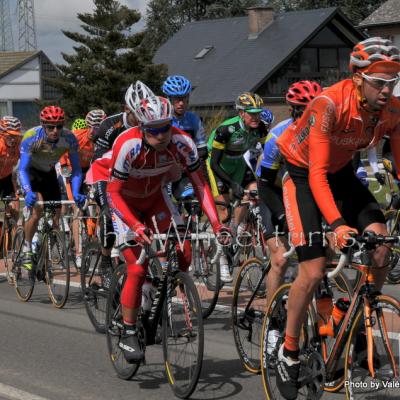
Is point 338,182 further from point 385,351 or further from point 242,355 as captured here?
point 242,355

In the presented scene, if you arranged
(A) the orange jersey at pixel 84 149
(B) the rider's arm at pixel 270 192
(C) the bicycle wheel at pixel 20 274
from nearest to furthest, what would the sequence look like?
(B) the rider's arm at pixel 270 192 → (C) the bicycle wheel at pixel 20 274 → (A) the orange jersey at pixel 84 149

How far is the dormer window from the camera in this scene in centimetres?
5922

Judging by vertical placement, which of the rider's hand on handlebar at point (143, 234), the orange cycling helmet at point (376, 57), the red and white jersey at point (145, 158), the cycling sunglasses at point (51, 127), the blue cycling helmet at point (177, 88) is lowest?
the rider's hand on handlebar at point (143, 234)

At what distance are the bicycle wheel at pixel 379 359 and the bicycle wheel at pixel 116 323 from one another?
2332 millimetres

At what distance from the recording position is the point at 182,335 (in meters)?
6.32

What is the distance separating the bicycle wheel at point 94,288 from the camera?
877 cm

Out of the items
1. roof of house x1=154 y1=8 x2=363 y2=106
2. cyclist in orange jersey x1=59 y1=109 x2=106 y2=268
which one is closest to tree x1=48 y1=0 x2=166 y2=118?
roof of house x1=154 y1=8 x2=363 y2=106

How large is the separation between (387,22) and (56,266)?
48997 mm

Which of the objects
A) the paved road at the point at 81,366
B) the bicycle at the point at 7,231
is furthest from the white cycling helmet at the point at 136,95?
the bicycle at the point at 7,231

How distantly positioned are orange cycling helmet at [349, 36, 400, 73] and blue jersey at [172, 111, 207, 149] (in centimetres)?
524

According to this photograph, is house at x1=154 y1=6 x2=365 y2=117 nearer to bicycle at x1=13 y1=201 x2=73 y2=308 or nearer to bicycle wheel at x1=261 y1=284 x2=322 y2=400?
bicycle at x1=13 y1=201 x2=73 y2=308

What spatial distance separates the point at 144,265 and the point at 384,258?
6.41 feet

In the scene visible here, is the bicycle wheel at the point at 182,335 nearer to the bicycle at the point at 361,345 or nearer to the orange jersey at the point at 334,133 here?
the bicycle at the point at 361,345

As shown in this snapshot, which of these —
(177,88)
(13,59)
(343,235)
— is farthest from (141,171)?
(13,59)
